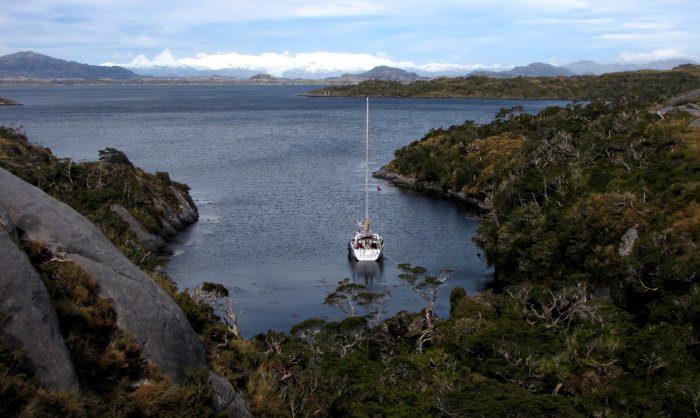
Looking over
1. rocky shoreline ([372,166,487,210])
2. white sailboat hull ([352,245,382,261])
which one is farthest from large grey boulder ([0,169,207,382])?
rocky shoreline ([372,166,487,210])

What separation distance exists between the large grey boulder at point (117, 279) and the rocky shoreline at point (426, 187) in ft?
228

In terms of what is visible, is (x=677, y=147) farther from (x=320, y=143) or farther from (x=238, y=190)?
(x=320, y=143)

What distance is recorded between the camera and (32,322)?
13156 mm

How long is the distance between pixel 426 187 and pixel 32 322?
3417 inches

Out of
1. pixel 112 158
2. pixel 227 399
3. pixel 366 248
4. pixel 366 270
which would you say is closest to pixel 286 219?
pixel 366 248

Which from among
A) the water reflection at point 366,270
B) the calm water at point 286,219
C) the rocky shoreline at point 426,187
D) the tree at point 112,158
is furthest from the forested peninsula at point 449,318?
the rocky shoreline at point 426,187

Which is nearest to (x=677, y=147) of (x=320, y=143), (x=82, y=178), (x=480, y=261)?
(x=480, y=261)

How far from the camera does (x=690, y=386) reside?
2358 centimetres

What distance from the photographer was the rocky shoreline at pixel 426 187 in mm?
88062

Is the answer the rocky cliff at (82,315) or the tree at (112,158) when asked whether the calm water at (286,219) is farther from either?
the rocky cliff at (82,315)

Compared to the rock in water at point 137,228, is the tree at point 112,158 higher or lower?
higher

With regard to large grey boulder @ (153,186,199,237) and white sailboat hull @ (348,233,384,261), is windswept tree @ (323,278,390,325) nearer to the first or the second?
white sailboat hull @ (348,233,384,261)

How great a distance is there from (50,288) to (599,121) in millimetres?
78842

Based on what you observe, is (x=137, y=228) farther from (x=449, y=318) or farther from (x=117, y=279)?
(x=117, y=279)
